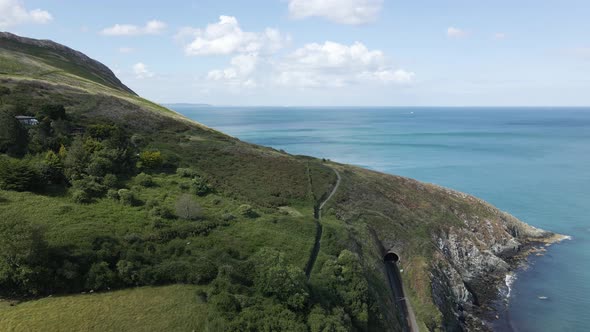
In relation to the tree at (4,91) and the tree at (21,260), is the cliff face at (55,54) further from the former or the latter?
the tree at (21,260)

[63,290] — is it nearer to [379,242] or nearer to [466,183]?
[379,242]

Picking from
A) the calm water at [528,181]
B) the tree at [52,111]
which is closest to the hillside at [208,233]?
the tree at [52,111]

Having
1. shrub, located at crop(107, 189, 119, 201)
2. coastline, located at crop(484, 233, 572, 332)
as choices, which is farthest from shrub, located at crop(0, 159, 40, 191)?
coastline, located at crop(484, 233, 572, 332)

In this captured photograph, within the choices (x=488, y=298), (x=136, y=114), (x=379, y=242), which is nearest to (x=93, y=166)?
(x=136, y=114)

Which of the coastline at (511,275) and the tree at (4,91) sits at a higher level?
the tree at (4,91)

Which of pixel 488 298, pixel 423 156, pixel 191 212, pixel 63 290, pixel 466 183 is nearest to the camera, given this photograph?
pixel 63 290

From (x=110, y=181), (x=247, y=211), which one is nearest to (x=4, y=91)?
(x=110, y=181)
